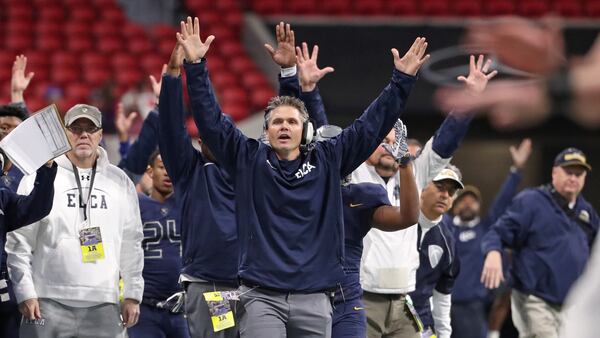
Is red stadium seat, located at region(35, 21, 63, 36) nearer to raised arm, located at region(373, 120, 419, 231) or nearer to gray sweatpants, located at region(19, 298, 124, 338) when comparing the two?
gray sweatpants, located at region(19, 298, 124, 338)

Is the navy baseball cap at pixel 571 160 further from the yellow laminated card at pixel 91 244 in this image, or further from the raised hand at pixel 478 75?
the yellow laminated card at pixel 91 244

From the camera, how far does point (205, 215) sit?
20.0 feet

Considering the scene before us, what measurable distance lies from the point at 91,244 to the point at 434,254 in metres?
2.42

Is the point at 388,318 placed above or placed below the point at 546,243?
below

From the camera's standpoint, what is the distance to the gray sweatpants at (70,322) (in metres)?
6.12

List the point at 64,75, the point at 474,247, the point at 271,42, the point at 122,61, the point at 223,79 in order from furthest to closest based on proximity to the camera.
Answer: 1. the point at 271,42
2. the point at 122,61
3. the point at 223,79
4. the point at 64,75
5. the point at 474,247

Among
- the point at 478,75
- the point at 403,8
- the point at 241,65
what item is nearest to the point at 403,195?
the point at 478,75

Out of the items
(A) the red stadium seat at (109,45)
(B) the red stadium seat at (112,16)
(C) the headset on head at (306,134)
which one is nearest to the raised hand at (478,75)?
(C) the headset on head at (306,134)

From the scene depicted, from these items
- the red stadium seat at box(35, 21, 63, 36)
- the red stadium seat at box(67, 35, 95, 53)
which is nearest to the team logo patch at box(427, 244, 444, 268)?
the red stadium seat at box(67, 35, 95, 53)

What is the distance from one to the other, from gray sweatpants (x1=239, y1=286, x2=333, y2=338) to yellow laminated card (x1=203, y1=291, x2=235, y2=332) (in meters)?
0.56

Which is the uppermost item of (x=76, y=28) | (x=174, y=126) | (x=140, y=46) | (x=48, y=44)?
(x=76, y=28)

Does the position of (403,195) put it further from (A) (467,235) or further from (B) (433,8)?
(B) (433,8)

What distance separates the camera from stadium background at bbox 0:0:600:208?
47.1 ft

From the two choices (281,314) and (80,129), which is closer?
(281,314)
